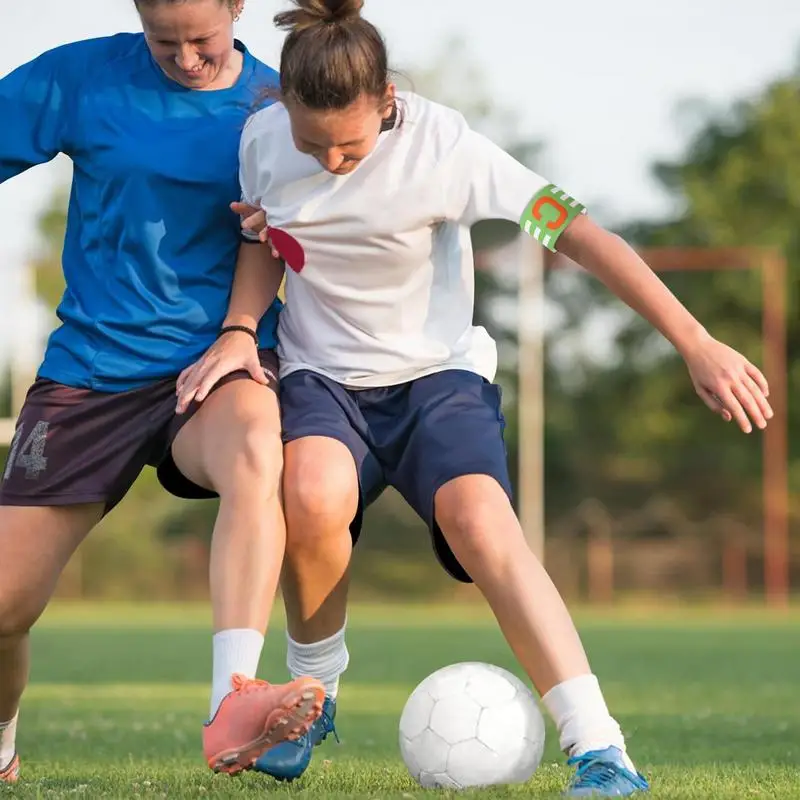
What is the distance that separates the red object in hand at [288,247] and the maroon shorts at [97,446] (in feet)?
0.92

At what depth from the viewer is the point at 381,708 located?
829 cm

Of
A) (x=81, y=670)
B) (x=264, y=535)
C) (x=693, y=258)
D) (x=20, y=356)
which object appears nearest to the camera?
(x=264, y=535)

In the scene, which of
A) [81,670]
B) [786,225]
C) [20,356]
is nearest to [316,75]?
[81,670]

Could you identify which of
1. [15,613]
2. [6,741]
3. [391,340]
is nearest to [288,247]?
[391,340]

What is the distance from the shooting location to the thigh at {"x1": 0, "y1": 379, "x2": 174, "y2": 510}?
4293mm

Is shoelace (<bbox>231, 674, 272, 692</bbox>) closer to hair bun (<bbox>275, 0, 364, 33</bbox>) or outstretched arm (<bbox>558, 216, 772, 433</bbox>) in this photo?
outstretched arm (<bbox>558, 216, 772, 433</bbox>)

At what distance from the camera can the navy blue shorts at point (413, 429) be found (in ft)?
13.1

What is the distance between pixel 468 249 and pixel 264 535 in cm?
99

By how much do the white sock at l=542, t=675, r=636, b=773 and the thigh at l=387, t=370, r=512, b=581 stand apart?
436mm

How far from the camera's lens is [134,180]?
4.31 metres

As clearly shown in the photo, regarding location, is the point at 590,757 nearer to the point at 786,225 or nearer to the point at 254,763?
the point at 254,763

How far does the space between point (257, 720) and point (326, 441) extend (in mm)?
766

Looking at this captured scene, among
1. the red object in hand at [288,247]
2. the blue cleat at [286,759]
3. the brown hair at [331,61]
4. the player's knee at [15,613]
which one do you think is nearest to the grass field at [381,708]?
the blue cleat at [286,759]

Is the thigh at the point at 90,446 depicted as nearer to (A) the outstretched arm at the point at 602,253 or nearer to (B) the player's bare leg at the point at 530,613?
(B) the player's bare leg at the point at 530,613
